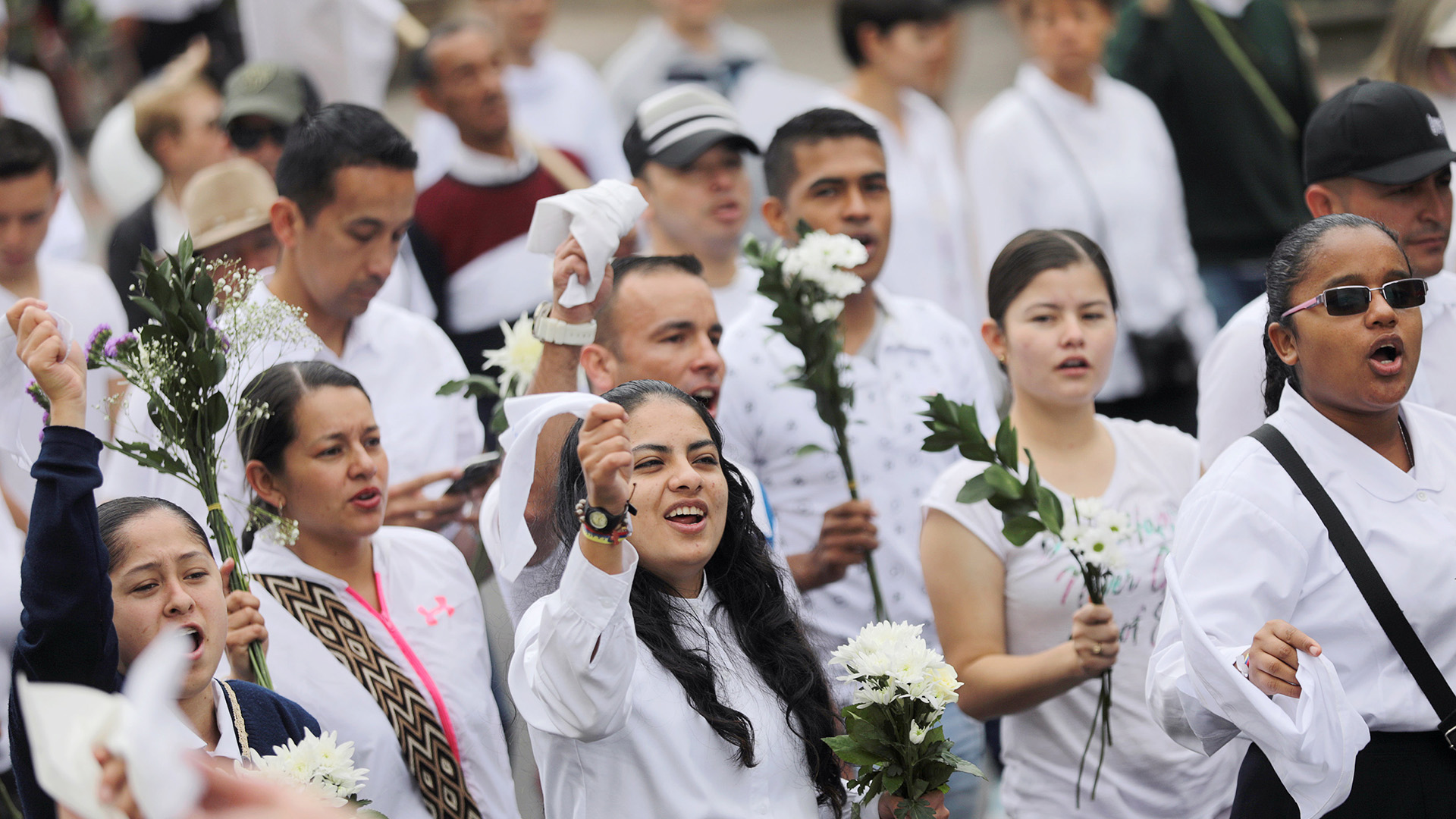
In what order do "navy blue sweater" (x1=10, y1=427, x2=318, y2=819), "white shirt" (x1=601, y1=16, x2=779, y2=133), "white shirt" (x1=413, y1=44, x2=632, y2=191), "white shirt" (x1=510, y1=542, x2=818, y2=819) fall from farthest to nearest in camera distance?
"white shirt" (x1=601, y1=16, x2=779, y2=133)
"white shirt" (x1=413, y1=44, x2=632, y2=191)
"navy blue sweater" (x1=10, y1=427, x2=318, y2=819)
"white shirt" (x1=510, y1=542, x2=818, y2=819)

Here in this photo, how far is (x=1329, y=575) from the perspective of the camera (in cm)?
304

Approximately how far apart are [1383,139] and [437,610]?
9.22ft

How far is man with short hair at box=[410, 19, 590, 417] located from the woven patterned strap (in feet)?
7.46

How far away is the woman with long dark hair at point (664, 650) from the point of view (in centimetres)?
279

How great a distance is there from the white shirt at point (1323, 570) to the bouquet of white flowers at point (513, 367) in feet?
5.85

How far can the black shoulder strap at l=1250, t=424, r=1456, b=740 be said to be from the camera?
2.98 metres

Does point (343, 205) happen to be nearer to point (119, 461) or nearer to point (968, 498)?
point (119, 461)

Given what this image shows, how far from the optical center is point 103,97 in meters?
10.7

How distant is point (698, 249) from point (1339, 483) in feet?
8.95

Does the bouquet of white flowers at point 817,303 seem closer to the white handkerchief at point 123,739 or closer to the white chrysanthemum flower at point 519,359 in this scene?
the white chrysanthemum flower at point 519,359

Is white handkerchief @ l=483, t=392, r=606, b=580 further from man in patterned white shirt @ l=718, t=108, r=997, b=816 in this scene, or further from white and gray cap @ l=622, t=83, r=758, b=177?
white and gray cap @ l=622, t=83, r=758, b=177

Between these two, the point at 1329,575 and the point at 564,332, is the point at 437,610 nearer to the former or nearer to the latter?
the point at 564,332

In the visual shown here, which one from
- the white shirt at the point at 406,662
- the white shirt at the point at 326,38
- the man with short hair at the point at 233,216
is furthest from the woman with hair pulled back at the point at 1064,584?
the white shirt at the point at 326,38

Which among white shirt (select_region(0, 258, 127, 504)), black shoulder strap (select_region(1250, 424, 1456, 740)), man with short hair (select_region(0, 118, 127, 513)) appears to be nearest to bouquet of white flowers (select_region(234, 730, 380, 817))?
white shirt (select_region(0, 258, 127, 504))
